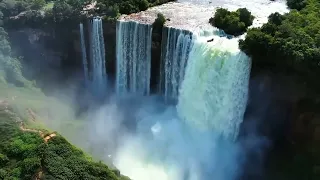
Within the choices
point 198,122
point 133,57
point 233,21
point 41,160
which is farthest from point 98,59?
point 41,160

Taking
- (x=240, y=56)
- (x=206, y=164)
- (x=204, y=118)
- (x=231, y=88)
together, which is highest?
(x=240, y=56)

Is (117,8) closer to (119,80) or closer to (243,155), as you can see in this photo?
(119,80)

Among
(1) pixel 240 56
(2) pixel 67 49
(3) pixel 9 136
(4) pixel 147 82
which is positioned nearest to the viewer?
(3) pixel 9 136

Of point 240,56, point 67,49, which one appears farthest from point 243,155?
point 67,49

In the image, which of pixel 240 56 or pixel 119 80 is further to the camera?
pixel 119 80

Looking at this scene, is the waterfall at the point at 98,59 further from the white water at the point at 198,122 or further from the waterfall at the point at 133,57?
the white water at the point at 198,122
